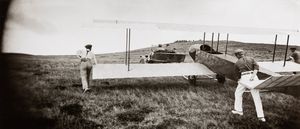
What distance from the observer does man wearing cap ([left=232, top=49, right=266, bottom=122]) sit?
2.87 m

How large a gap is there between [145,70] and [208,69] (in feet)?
3.41

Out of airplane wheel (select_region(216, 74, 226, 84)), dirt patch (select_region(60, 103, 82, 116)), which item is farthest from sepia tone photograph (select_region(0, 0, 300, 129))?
airplane wheel (select_region(216, 74, 226, 84))

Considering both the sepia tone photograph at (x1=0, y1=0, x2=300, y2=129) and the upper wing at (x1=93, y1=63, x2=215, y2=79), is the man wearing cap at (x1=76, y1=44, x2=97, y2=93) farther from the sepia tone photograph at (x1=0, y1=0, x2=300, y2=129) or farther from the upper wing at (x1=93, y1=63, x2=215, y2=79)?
Answer: the upper wing at (x1=93, y1=63, x2=215, y2=79)

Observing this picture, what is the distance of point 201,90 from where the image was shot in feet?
11.0

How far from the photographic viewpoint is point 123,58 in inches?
134

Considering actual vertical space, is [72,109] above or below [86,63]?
below

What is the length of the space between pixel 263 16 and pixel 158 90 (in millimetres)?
1405

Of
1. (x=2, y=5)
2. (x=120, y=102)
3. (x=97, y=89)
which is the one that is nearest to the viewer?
(x=2, y=5)

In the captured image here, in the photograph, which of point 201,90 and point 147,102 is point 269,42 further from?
point 147,102

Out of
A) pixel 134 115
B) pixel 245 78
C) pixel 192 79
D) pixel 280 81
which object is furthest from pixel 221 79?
pixel 134 115

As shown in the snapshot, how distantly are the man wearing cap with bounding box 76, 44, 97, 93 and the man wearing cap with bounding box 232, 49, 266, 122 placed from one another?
1563mm

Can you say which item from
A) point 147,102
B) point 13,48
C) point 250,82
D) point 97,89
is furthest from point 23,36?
point 250,82

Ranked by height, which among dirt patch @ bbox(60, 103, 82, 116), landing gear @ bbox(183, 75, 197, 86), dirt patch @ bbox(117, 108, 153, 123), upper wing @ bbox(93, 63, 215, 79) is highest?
upper wing @ bbox(93, 63, 215, 79)

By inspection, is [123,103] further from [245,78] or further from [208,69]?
[208,69]
